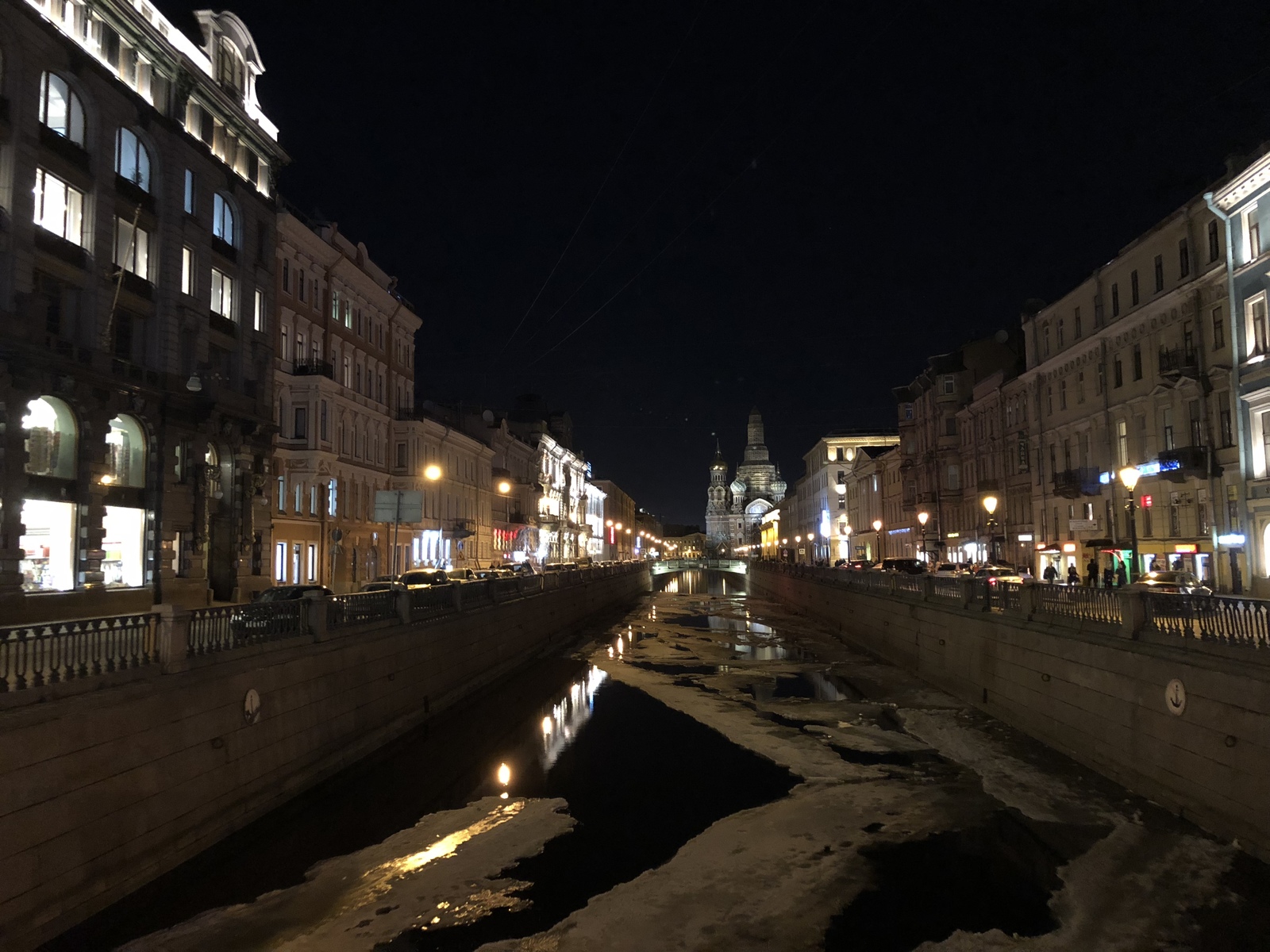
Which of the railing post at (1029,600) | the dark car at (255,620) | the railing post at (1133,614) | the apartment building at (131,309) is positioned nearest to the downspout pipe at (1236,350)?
the railing post at (1029,600)

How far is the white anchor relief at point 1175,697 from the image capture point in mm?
14438

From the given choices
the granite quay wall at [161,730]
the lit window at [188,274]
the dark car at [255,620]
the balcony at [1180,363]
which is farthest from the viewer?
the lit window at [188,274]

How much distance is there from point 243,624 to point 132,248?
69.7ft

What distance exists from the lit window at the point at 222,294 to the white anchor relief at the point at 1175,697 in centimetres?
3464

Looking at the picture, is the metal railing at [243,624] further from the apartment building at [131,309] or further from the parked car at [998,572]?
the parked car at [998,572]

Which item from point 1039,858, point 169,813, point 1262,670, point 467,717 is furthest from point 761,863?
point 467,717

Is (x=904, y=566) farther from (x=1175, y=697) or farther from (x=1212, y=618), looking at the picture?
(x=1212, y=618)

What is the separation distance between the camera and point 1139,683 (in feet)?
52.2

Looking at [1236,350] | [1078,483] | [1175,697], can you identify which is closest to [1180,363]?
[1236,350]

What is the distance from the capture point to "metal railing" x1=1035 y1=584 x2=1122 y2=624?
17.7m

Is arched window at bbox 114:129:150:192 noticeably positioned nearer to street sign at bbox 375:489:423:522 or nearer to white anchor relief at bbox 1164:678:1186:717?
street sign at bbox 375:489:423:522

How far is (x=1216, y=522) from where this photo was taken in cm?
3228

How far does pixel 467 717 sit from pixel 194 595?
1420 cm

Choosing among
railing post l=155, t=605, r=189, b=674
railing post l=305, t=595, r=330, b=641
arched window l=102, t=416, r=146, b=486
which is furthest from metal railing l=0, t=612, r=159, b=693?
arched window l=102, t=416, r=146, b=486
